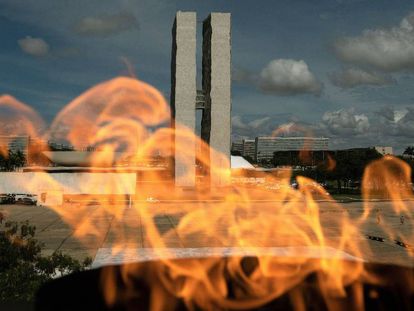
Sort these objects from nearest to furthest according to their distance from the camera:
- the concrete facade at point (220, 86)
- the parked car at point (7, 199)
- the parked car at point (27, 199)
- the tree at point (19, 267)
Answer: the tree at point (19, 267) → the parked car at point (27, 199) → the parked car at point (7, 199) → the concrete facade at point (220, 86)

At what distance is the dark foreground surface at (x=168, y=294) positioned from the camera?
A: 5441mm

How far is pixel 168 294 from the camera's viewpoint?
5988mm

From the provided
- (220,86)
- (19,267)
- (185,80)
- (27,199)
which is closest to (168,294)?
(19,267)

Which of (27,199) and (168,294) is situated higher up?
(168,294)

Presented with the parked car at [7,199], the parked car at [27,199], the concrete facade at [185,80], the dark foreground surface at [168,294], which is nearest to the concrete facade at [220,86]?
the concrete facade at [185,80]

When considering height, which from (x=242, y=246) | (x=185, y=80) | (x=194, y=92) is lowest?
(x=242, y=246)

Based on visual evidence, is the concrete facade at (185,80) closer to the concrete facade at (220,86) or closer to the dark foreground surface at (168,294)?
the concrete facade at (220,86)

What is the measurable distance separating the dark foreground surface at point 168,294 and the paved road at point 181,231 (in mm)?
15093

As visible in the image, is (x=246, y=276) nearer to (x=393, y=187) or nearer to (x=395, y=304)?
(x=395, y=304)

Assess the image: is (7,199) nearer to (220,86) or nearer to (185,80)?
(185,80)

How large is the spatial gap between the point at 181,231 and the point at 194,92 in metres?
59.2

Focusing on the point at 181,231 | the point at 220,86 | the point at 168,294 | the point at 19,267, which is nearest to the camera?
the point at 168,294

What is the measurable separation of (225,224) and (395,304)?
2946cm

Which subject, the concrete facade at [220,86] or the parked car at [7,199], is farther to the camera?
the concrete facade at [220,86]
